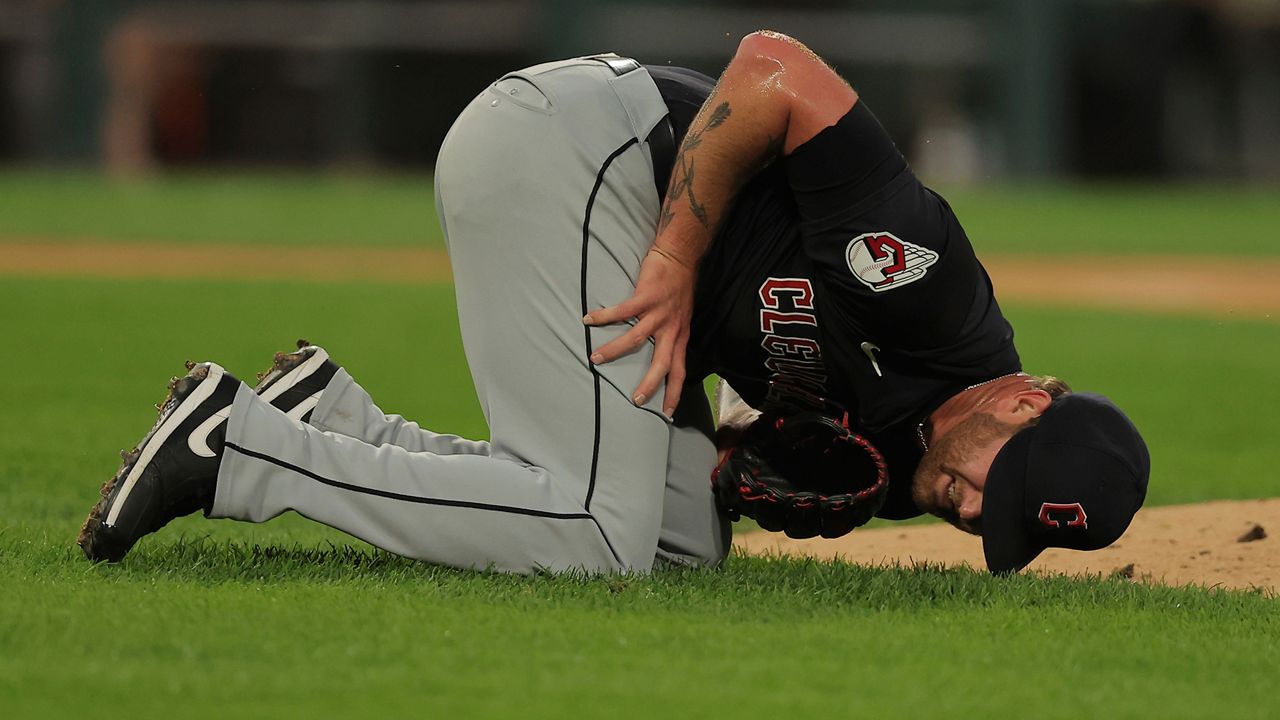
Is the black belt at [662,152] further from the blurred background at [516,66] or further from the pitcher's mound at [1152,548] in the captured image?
the blurred background at [516,66]

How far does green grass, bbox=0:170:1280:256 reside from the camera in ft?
51.8

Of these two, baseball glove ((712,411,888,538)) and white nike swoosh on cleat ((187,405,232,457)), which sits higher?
white nike swoosh on cleat ((187,405,232,457))

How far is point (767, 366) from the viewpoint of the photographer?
3520 millimetres

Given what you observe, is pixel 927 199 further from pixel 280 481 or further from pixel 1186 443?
pixel 1186 443

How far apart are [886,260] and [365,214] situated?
611 inches

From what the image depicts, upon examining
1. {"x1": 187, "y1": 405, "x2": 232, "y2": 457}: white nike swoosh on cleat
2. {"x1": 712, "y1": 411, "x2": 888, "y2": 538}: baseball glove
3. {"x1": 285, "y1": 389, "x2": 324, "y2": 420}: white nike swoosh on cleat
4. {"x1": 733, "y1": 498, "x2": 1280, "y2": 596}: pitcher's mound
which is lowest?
{"x1": 733, "y1": 498, "x2": 1280, "y2": 596}: pitcher's mound

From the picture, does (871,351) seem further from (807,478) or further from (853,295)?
(807,478)

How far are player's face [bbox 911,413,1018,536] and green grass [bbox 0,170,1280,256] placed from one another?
40.4 feet

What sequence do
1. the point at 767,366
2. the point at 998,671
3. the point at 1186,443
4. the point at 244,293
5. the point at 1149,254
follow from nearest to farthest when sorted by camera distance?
the point at 998,671
the point at 767,366
the point at 1186,443
the point at 244,293
the point at 1149,254

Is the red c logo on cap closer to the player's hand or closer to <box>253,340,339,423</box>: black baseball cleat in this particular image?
the player's hand

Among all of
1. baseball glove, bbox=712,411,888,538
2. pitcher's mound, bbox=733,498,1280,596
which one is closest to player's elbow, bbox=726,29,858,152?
baseball glove, bbox=712,411,888,538

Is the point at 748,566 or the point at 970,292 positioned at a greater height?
the point at 970,292

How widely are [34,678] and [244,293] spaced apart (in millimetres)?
8914

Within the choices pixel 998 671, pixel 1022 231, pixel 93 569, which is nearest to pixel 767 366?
pixel 998 671
